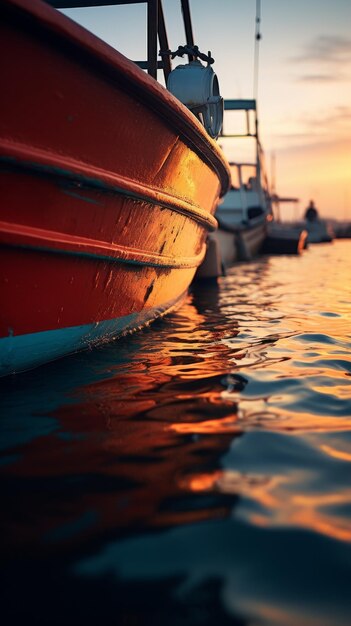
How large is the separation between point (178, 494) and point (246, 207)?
642 inches

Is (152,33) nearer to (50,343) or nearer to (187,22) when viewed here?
(187,22)

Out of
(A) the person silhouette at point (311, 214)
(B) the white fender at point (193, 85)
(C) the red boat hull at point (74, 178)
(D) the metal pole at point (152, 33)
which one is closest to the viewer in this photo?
(C) the red boat hull at point (74, 178)

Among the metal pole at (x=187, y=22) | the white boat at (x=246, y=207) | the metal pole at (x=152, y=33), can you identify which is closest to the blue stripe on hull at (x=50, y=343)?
the metal pole at (x=152, y=33)

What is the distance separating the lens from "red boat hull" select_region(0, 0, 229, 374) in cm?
220

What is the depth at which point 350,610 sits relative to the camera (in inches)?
39.2

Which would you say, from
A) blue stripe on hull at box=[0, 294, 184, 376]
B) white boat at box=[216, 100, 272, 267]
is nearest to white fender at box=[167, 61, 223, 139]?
blue stripe on hull at box=[0, 294, 184, 376]

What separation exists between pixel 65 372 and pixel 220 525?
5.51 ft

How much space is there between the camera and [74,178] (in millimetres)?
2520

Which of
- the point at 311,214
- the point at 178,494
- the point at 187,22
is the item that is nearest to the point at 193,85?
the point at 187,22

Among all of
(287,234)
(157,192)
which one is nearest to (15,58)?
(157,192)

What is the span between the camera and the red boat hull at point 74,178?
7.22ft

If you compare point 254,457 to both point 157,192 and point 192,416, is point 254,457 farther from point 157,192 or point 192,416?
point 157,192

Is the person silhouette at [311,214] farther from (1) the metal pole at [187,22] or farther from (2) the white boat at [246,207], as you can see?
(1) the metal pole at [187,22]

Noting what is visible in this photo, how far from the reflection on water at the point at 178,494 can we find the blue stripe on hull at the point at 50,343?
0.08 meters
